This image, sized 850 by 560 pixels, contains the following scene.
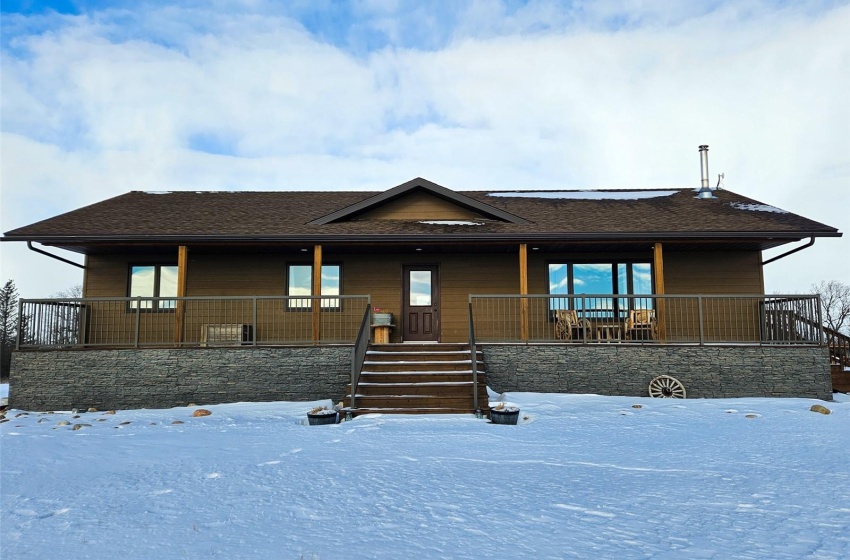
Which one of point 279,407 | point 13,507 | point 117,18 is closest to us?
point 13,507

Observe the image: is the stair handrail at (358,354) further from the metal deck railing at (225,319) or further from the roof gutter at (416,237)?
the metal deck railing at (225,319)

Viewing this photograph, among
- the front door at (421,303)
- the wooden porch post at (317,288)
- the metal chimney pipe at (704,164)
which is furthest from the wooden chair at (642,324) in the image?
the wooden porch post at (317,288)

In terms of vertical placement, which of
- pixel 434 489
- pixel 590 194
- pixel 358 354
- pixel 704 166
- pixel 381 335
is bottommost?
pixel 434 489

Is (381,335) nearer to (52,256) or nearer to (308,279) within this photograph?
(308,279)

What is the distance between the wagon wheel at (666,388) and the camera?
35.7 ft

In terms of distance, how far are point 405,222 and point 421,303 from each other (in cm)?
209

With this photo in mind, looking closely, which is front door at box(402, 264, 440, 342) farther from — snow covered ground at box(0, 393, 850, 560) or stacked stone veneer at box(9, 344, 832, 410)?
snow covered ground at box(0, 393, 850, 560)

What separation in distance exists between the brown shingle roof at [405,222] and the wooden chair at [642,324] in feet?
5.50

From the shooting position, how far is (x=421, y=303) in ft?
46.4

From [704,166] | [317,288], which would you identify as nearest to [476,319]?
[317,288]

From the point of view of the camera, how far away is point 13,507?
15.8ft

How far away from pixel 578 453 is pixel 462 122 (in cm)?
2615

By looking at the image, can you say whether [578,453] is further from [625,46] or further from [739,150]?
[739,150]

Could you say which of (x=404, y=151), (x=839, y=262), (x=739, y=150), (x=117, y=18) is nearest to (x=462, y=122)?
(x=404, y=151)
